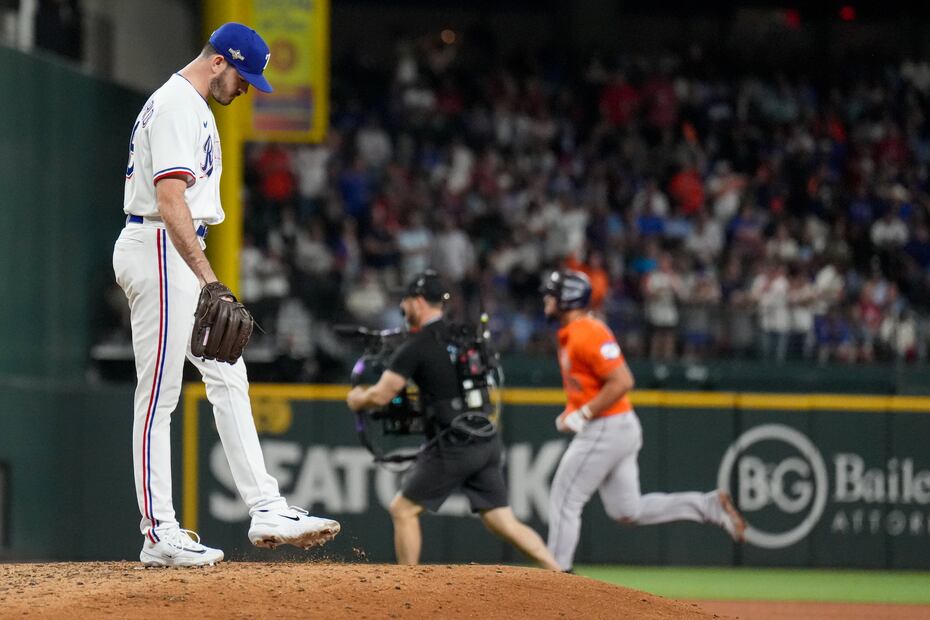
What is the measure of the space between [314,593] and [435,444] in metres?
3.13

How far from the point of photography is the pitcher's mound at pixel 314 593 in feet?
19.0

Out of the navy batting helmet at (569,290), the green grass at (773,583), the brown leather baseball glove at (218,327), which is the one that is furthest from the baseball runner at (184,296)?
the green grass at (773,583)

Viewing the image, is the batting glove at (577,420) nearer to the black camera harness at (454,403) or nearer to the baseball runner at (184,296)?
the black camera harness at (454,403)

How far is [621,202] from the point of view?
19.5 metres

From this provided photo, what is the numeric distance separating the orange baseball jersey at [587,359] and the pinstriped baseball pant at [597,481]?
134 mm

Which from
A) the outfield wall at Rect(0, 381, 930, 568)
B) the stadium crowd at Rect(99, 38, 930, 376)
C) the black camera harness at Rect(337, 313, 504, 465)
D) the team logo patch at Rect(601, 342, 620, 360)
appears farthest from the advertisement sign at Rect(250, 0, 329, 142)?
the team logo patch at Rect(601, 342, 620, 360)

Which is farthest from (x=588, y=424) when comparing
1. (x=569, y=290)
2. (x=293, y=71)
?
(x=293, y=71)

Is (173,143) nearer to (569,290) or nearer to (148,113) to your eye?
(148,113)

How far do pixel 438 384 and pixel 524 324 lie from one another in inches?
287

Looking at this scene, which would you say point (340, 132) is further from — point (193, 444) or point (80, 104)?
point (193, 444)

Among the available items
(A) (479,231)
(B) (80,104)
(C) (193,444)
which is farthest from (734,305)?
(B) (80,104)

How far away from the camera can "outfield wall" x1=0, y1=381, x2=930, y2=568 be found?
42.4ft

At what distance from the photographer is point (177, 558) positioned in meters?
6.45

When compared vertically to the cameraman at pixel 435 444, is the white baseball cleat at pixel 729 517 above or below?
below
